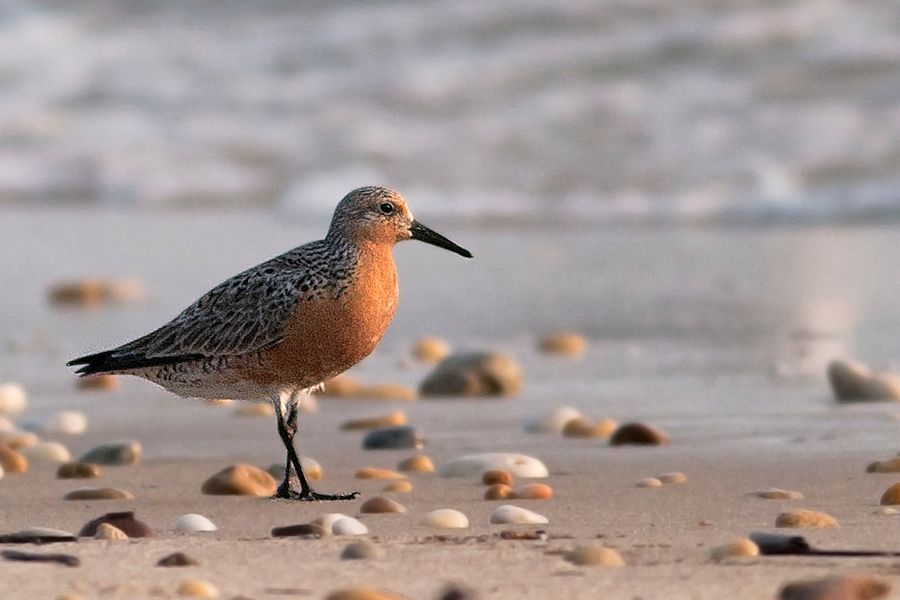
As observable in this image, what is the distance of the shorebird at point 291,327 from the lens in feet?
18.0

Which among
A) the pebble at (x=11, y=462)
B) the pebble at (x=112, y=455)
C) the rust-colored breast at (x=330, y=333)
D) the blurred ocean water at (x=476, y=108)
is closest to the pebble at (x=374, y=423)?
the pebble at (x=112, y=455)

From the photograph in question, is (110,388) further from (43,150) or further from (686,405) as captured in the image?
(43,150)

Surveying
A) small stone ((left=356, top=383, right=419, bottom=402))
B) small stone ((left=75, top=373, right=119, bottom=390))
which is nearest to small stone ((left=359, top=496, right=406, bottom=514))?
small stone ((left=356, top=383, right=419, bottom=402))

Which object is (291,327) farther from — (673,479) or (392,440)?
(673,479)

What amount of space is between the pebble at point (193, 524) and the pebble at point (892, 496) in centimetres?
187

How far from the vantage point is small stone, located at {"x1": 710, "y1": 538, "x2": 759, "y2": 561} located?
3.85 metres

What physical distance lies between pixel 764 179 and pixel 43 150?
6.84 metres

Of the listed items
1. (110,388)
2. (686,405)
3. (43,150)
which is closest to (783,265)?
(686,405)

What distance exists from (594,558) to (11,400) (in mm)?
4166

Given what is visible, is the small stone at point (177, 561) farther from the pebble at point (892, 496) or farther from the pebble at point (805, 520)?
the pebble at point (892, 496)

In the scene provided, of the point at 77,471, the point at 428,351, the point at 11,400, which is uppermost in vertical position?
the point at 428,351

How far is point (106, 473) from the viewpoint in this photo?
5895 mm

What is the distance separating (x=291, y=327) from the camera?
216 inches

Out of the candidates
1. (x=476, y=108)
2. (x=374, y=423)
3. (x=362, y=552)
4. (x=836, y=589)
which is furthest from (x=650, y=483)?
(x=476, y=108)
